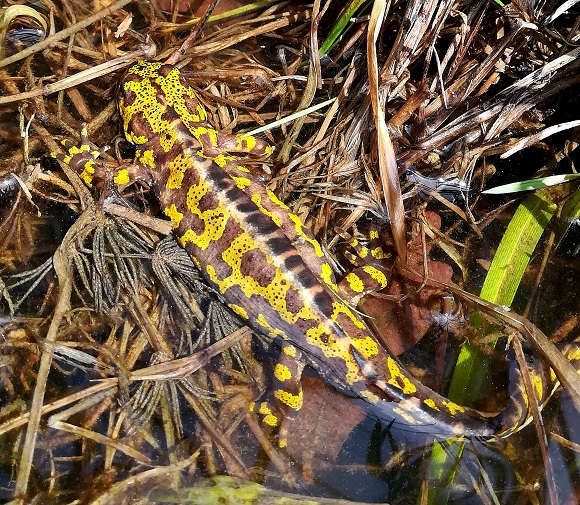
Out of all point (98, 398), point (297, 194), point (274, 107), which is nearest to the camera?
point (98, 398)

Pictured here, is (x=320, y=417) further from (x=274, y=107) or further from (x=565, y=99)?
(x=565, y=99)

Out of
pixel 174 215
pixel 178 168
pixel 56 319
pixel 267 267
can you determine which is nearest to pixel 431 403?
pixel 267 267

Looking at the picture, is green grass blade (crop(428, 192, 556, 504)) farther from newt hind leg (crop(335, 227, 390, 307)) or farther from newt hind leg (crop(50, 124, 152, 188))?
newt hind leg (crop(50, 124, 152, 188))

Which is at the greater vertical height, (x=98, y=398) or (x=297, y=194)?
(x=297, y=194)

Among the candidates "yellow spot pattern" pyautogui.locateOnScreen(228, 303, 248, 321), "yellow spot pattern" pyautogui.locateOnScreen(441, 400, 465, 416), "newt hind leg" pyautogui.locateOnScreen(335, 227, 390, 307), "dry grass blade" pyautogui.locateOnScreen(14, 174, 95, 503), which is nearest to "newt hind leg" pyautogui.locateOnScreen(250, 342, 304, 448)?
"yellow spot pattern" pyautogui.locateOnScreen(228, 303, 248, 321)

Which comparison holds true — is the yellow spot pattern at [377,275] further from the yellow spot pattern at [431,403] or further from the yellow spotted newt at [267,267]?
the yellow spot pattern at [431,403]

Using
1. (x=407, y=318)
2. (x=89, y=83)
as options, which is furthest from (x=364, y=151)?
(x=89, y=83)

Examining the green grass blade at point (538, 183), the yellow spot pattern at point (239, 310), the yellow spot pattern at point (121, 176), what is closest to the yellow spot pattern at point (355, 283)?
the yellow spot pattern at point (239, 310)
